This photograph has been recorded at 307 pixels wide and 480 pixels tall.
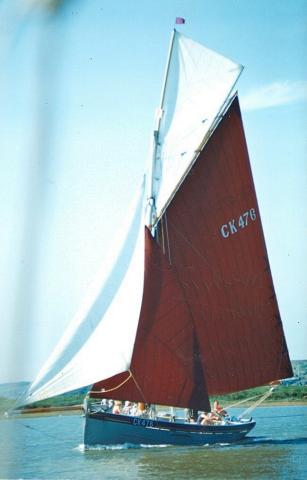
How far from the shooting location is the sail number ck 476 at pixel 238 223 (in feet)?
134

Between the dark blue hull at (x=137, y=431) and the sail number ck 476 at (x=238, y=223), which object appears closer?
the dark blue hull at (x=137, y=431)

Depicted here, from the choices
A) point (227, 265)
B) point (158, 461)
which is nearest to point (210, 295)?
point (227, 265)

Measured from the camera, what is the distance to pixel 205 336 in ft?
131

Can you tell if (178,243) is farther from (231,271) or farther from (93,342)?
(93,342)

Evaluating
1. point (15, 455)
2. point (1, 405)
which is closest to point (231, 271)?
point (15, 455)

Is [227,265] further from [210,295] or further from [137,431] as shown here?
[137,431]

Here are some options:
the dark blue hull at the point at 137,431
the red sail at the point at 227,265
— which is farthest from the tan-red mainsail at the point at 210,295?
the dark blue hull at the point at 137,431

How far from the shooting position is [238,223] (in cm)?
4128

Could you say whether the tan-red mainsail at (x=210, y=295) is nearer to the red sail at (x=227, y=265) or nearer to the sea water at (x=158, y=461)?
the red sail at (x=227, y=265)

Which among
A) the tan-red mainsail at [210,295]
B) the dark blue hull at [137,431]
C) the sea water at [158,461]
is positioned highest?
the tan-red mainsail at [210,295]

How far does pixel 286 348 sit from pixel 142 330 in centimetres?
790

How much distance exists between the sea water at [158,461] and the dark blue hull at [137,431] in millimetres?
368

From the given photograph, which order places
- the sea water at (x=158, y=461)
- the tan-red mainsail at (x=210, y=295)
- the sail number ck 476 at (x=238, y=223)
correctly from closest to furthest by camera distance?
the sea water at (x=158, y=461) < the tan-red mainsail at (x=210, y=295) < the sail number ck 476 at (x=238, y=223)

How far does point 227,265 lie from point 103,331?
704 cm
